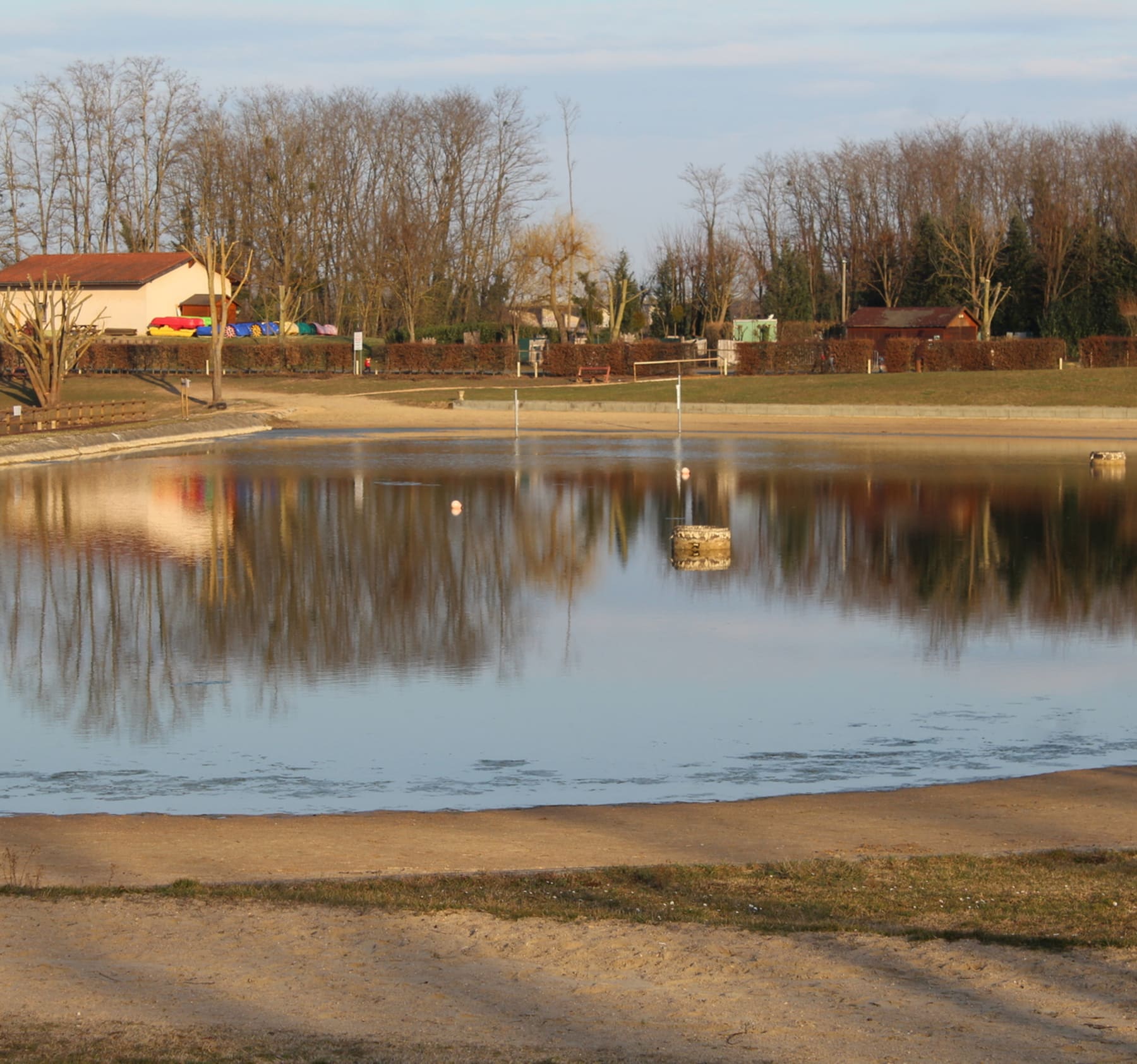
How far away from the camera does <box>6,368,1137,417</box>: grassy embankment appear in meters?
55.7

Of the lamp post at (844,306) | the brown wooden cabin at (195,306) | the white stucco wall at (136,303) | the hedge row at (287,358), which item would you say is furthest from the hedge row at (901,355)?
the brown wooden cabin at (195,306)

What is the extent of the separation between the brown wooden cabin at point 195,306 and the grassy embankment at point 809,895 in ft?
Result: 278

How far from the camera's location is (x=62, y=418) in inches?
1916

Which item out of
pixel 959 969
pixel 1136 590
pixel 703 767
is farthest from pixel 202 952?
pixel 1136 590

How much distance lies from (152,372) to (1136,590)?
5991 centimetres

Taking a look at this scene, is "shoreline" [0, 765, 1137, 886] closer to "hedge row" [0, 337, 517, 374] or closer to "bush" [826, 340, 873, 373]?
"bush" [826, 340, 873, 373]

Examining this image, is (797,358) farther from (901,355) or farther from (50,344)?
(50,344)

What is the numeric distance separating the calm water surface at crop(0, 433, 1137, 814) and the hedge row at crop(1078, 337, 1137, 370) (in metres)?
35.5

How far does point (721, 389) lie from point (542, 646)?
4465cm

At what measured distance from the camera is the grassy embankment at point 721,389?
2191 inches

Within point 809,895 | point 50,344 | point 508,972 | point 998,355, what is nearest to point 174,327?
point 50,344

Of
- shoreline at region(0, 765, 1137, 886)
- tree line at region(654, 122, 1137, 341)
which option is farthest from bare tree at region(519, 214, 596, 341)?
shoreline at region(0, 765, 1137, 886)

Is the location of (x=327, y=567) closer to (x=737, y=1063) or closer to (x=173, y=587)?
(x=173, y=587)

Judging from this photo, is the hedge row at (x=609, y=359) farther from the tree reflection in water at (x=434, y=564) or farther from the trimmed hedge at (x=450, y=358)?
the tree reflection in water at (x=434, y=564)
